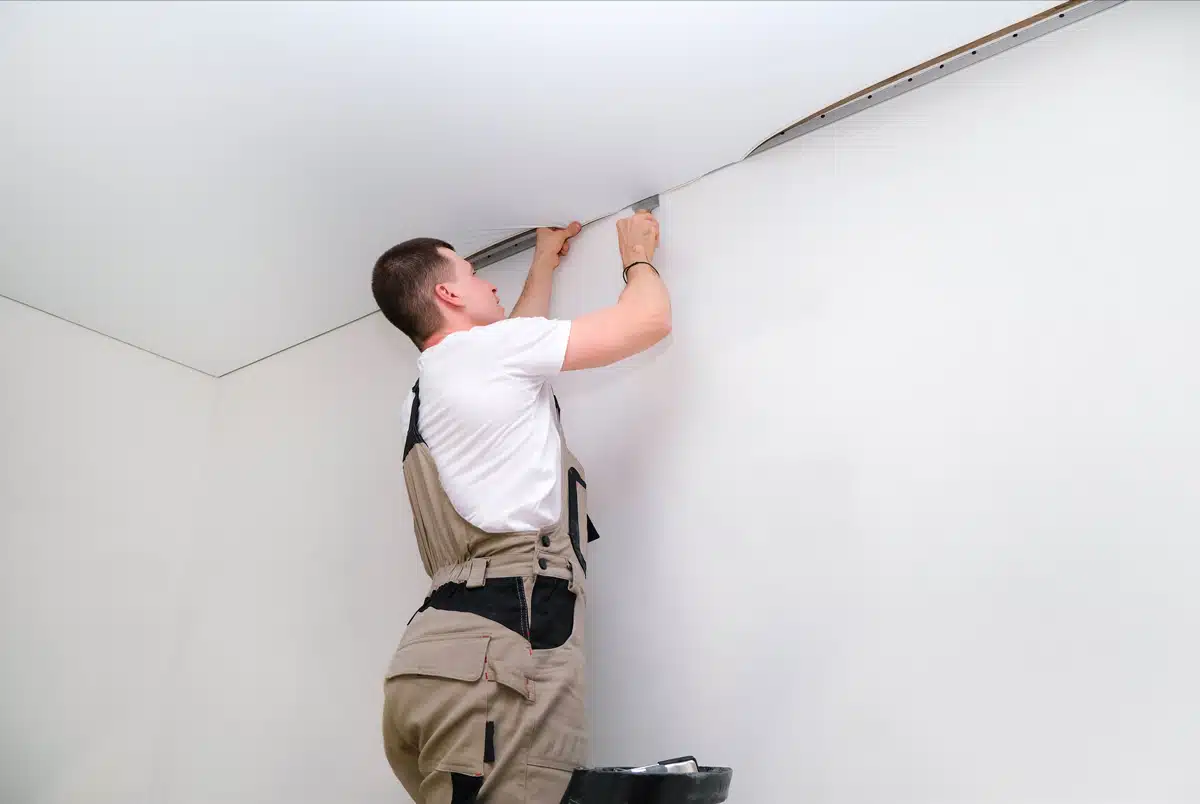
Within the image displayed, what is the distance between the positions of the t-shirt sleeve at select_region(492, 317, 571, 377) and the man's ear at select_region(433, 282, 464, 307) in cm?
23

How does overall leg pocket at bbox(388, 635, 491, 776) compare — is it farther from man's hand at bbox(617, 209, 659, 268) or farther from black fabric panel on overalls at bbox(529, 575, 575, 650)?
man's hand at bbox(617, 209, 659, 268)

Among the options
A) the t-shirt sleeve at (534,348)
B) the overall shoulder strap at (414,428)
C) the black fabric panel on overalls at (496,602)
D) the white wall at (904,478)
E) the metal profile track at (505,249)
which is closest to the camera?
the white wall at (904,478)

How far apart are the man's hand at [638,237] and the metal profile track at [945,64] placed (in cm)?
18

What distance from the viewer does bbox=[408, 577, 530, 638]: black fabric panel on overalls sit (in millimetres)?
1381

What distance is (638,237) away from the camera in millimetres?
1767

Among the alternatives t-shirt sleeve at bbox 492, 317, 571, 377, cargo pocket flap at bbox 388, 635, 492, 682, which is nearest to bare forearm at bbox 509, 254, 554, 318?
t-shirt sleeve at bbox 492, 317, 571, 377

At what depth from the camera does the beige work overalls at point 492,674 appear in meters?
1.29

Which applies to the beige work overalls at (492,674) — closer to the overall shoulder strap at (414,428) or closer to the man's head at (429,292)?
the overall shoulder strap at (414,428)

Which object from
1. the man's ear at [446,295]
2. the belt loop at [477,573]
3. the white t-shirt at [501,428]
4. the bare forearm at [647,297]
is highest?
the man's ear at [446,295]

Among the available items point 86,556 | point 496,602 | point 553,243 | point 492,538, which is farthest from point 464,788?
point 86,556

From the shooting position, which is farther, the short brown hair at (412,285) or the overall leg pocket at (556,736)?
the short brown hair at (412,285)

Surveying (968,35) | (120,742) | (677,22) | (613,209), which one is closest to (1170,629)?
(968,35)

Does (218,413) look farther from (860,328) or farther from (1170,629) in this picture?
(1170,629)

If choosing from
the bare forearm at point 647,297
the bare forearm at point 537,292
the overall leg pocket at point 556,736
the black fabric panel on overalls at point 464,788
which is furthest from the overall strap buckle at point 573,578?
the bare forearm at point 537,292
